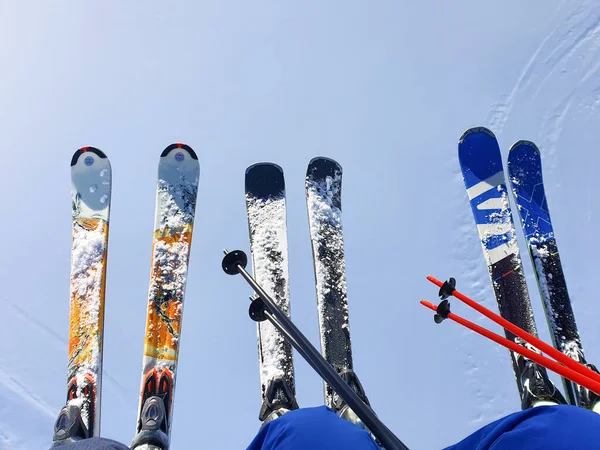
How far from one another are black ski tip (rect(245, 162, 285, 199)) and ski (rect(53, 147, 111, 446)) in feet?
4.62

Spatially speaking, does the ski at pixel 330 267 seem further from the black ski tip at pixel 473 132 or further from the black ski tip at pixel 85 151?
the black ski tip at pixel 85 151

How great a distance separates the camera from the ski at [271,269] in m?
4.12

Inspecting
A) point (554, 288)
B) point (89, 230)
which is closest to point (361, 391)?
point (554, 288)

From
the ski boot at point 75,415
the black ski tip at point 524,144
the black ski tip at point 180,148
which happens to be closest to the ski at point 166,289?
the black ski tip at point 180,148

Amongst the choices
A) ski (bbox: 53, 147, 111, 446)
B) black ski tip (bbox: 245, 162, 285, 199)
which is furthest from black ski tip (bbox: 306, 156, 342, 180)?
ski (bbox: 53, 147, 111, 446)

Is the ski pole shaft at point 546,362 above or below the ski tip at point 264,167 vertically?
below

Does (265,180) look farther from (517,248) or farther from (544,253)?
(544,253)

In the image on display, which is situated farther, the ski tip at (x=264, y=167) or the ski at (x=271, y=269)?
the ski tip at (x=264, y=167)

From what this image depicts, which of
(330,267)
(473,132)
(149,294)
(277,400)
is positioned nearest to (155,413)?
(277,400)

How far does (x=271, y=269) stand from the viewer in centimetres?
476

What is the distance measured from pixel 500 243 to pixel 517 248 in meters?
0.15

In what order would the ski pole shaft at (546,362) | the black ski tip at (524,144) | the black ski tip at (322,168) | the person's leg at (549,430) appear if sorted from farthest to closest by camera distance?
the black ski tip at (524,144) → the black ski tip at (322,168) → the ski pole shaft at (546,362) → the person's leg at (549,430)

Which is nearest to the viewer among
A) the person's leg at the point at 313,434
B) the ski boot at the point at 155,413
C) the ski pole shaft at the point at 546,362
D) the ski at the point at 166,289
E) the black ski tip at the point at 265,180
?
the person's leg at the point at 313,434

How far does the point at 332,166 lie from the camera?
556cm
